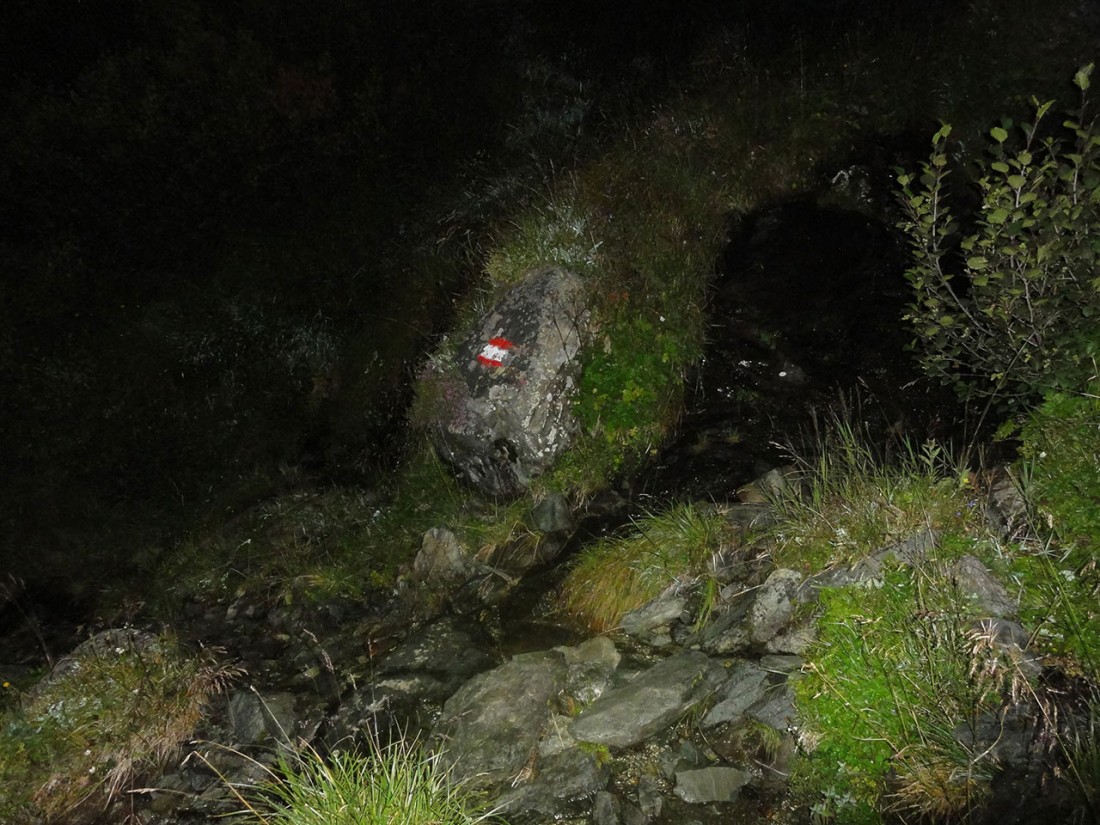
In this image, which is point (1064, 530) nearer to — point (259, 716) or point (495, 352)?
point (495, 352)

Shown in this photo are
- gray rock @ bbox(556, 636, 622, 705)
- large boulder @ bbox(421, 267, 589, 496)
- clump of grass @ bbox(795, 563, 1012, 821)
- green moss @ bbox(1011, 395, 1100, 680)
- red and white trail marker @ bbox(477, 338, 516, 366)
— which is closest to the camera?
clump of grass @ bbox(795, 563, 1012, 821)

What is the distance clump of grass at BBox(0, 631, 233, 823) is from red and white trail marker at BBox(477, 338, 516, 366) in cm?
322

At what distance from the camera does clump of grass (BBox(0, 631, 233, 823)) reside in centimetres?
441

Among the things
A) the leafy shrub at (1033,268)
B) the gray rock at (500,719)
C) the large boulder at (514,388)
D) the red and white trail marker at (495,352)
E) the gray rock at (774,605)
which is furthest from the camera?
the red and white trail marker at (495,352)

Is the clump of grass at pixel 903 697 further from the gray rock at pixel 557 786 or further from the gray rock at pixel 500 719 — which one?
the gray rock at pixel 500 719

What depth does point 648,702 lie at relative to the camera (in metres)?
3.67

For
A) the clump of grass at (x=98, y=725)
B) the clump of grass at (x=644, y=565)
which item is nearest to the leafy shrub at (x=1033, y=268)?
the clump of grass at (x=644, y=565)

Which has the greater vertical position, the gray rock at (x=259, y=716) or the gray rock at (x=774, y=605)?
the gray rock at (x=774, y=605)

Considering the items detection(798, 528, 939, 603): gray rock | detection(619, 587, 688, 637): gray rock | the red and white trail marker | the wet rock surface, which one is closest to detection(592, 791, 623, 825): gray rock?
the wet rock surface

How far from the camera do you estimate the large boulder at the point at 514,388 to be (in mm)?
5977

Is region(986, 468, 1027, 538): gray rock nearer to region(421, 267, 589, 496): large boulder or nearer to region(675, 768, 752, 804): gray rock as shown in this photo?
region(675, 768, 752, 804): gray rock

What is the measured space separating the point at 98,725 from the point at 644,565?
3872 millimetres

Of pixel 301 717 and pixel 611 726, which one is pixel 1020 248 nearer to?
pixel 611 726

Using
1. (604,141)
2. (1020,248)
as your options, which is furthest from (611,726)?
(604,141)
